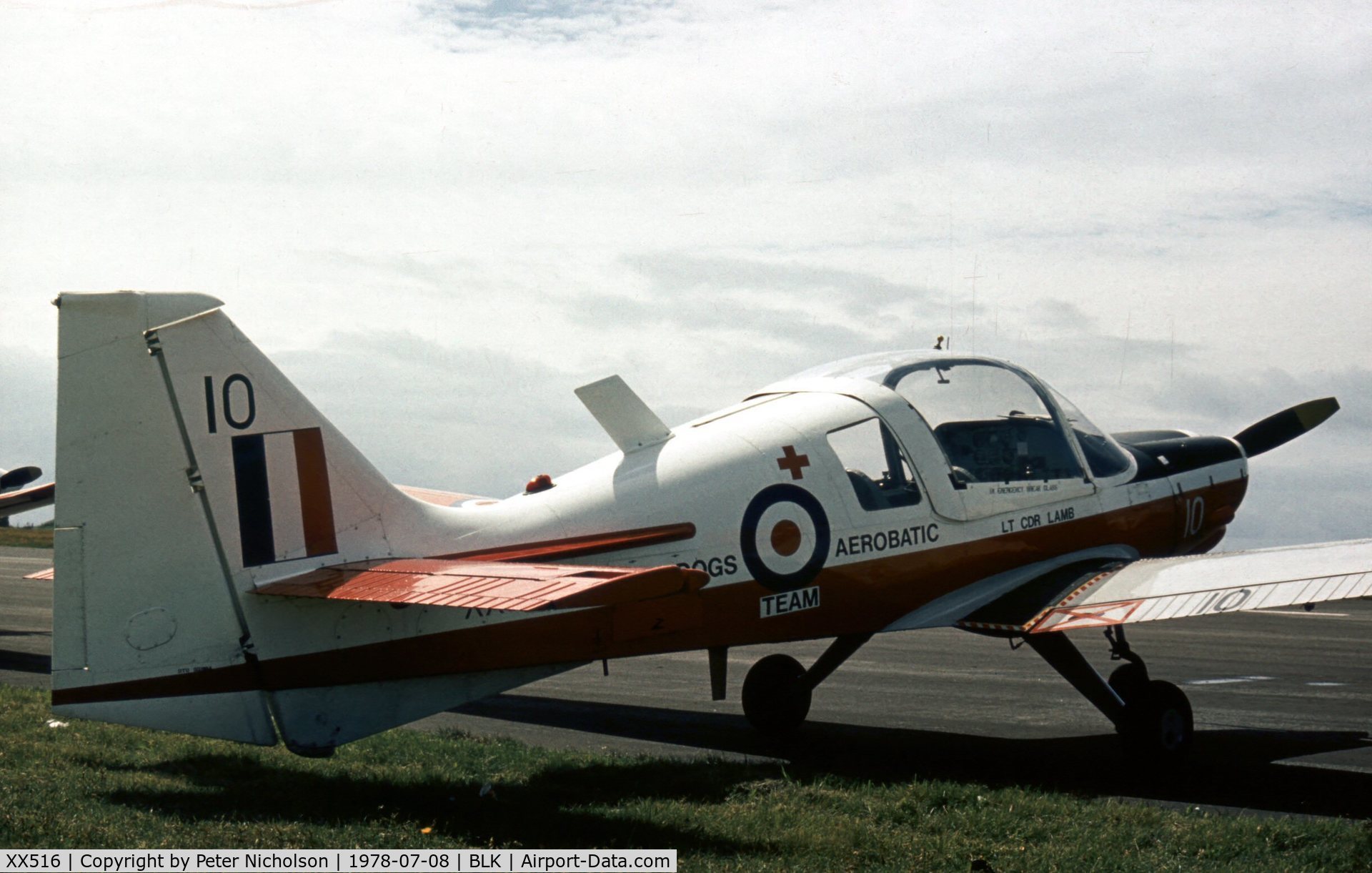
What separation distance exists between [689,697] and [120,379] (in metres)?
7.45

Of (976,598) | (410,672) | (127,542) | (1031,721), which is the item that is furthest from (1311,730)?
(127,542)

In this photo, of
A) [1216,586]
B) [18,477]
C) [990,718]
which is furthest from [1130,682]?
[18,477]

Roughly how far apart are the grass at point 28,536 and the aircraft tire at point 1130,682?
38.5 m

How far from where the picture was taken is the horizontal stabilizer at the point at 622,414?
8.97 metres

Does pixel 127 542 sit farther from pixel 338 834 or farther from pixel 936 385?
pixel 936 385

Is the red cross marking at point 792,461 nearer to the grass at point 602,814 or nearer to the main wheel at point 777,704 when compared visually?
the grass at point 602,814

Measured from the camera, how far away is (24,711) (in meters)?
10.7

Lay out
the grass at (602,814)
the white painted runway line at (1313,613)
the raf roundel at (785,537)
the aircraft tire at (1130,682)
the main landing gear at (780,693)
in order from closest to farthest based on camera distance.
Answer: the grass at (602,814) < the raf roundel at (785,537) < the aircraft tire at (1130,682) < the main landing gear at (780,693) < the white painted runway line at (1313,613)

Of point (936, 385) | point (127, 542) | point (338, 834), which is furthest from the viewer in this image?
point (936, 385)

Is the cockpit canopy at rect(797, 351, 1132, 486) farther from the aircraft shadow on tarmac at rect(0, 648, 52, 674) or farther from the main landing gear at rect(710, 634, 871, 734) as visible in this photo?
the aircraft shadow on tarmac at rect(0, 648, 52, 674)

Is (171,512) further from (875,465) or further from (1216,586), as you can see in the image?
(1216,586)

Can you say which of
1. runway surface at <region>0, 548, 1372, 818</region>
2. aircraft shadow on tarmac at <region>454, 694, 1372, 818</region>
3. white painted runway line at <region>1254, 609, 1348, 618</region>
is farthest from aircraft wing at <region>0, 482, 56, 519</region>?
white painted runway line at <region>1254, 609, 1348, 618</region>

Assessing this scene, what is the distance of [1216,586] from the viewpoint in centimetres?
925

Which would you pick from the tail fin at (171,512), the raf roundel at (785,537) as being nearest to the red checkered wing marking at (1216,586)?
the raf roundel at (785,537)
